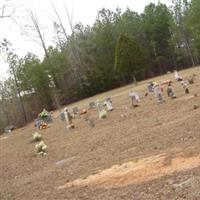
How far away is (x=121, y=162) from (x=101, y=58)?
135 feet

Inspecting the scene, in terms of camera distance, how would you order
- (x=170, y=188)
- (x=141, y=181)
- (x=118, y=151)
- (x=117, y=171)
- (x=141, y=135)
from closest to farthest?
(x=170, y=188) < (x=141, y=181) < (x=117, y=171) < (x=118, y=151) < (x=141, y=135)

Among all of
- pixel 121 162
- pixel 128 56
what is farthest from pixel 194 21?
pixel 121 162

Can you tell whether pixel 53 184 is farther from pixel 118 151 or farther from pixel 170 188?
pixel 170 188

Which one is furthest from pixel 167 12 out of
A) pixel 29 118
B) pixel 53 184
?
pixel 53 184

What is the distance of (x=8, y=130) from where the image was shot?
3541cm

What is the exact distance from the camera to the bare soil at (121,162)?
8133 mm

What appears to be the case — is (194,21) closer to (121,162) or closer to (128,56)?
(128,56)

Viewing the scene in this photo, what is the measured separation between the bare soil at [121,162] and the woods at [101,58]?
25664 millimetres

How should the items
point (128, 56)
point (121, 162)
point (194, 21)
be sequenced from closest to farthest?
point (121, 162)
point (128, 56)
point (194, 21)

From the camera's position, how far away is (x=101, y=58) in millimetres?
51656

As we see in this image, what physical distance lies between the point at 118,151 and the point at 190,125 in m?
2.01

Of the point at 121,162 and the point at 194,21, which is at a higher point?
the point at 194,21

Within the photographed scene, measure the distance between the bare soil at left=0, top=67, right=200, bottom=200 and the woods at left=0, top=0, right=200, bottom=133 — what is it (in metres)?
25.7

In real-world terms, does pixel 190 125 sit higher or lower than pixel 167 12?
lower
